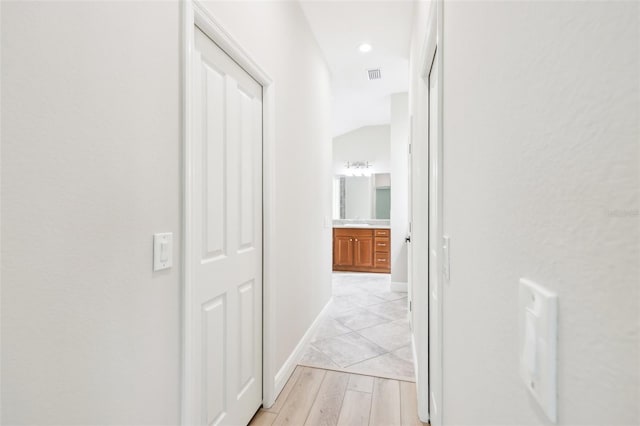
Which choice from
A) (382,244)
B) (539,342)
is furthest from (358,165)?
(539,342)

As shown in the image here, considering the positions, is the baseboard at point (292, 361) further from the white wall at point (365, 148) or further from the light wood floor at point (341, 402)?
the white wall at point (365, 148)

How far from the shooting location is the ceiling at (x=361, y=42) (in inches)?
105

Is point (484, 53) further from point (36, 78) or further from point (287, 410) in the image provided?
point (287, 410)

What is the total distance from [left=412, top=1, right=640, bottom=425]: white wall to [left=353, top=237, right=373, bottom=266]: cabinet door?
17.3 ft

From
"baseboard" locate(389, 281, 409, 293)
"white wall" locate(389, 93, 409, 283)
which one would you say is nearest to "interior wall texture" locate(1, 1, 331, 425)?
"white wall" locate(389, 93, 409, 283)

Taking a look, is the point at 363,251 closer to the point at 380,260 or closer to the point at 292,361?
the point at 380,260

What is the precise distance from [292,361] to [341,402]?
514 millimetres

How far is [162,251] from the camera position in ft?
3.57

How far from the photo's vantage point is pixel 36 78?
72 centimetres

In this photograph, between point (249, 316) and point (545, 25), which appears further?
point (249, 316)

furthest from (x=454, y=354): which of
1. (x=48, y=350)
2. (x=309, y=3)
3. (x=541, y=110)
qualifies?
(x=309, y=3)

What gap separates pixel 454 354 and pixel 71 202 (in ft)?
3.69

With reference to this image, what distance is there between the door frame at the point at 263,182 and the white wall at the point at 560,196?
0.95 m

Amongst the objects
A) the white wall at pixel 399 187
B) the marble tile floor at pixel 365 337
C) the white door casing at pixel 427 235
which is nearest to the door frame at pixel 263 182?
the marble tile floor at pixel 365 337
